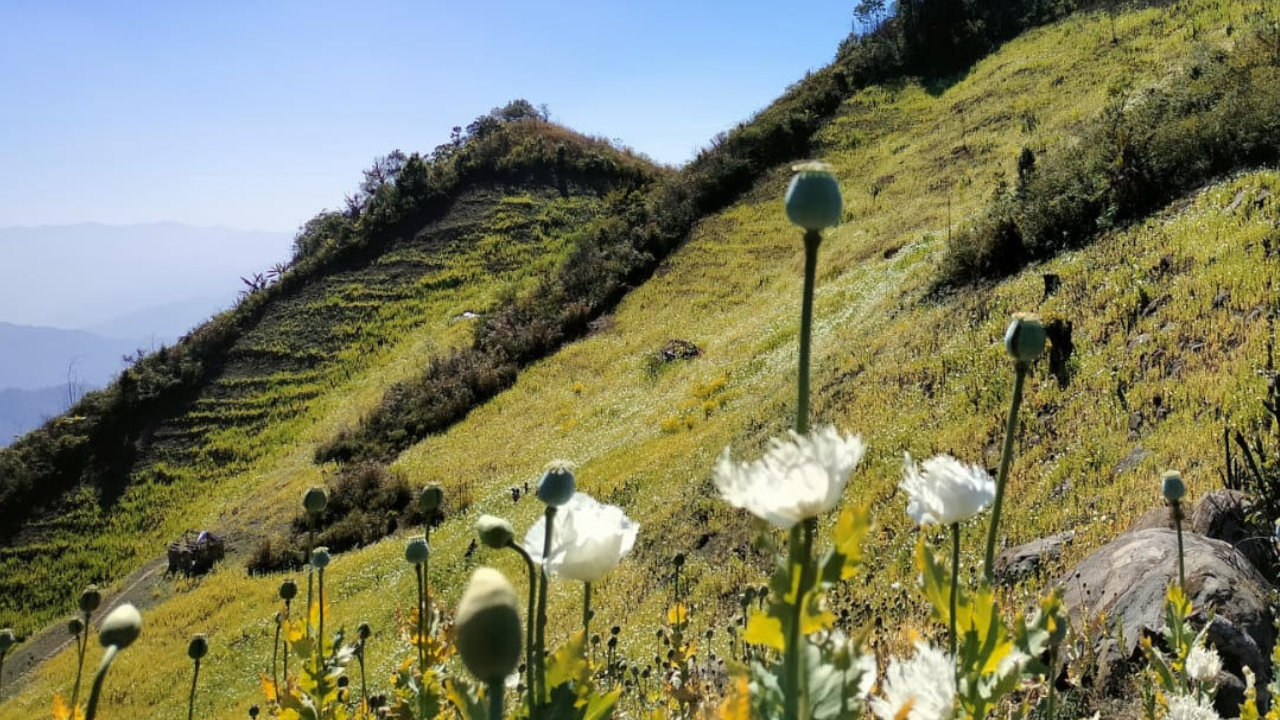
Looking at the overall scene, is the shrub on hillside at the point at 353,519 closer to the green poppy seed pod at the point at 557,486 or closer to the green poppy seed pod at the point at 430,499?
the green poppy seed pod at the point at 430,499

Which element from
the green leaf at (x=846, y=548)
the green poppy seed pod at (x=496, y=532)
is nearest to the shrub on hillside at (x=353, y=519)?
the green poppy seed pod at (x=496, y=532)

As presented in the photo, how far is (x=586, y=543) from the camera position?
3.76ft

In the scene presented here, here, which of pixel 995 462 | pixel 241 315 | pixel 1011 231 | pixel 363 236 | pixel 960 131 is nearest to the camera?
pixel 995 462

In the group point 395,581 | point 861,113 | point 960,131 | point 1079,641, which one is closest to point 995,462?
point 1079,641

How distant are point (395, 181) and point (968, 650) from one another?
32208 millimetres

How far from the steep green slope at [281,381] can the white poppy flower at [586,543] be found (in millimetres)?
16966

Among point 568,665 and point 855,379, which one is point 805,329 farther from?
point 855,379

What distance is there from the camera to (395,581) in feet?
35.7

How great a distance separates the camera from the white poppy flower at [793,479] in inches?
28.0

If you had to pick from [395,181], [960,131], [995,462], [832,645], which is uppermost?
[395,181]

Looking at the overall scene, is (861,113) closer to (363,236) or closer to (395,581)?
(363,236)

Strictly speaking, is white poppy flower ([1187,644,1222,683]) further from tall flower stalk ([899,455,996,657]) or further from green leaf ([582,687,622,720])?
green leaf ([582,687,622,720])

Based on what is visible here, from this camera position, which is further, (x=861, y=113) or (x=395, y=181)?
(x=395, y=181)

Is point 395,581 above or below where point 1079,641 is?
below
